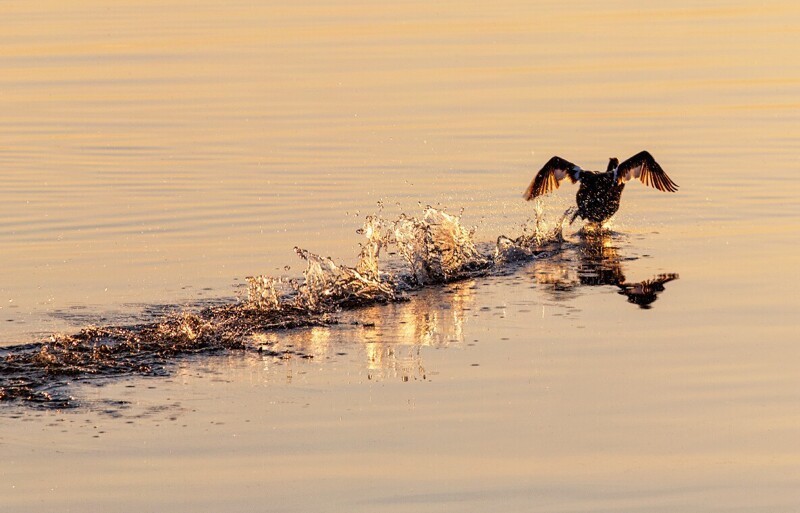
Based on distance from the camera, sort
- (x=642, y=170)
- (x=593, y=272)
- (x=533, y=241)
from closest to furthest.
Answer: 1. (x=593, y=272)
2. (x=533, y=241)
3. (x=642, y=170)

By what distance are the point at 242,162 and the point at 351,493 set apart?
1135 cm

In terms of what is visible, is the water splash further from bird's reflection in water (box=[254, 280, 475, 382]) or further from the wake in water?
bird's reflection in water (box=[254, 280, 475, 382])

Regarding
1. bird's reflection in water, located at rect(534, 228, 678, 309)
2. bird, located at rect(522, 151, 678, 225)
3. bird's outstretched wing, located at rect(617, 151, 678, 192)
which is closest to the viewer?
bird's reflection in water, located at rect(534, 228, 678, 309)

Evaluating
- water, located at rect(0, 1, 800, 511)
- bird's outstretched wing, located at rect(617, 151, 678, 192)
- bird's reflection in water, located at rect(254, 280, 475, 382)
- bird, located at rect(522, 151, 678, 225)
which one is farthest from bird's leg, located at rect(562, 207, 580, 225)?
bird's reflection in water, located at rect(254, 280, 475, 382)

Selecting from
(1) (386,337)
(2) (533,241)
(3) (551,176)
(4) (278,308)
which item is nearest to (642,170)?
(3) (551,176)

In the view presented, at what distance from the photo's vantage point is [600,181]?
16.2 metres

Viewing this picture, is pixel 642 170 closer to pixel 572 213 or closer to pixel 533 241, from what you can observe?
pixel 572 213

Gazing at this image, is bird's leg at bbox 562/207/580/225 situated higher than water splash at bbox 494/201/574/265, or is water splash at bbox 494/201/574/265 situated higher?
bird's leg at bbox 562/207/580/225

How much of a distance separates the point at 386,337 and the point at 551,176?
582cm

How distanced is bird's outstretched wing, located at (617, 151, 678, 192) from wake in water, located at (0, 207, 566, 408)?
1410mm

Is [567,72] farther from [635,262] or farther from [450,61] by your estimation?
[635,262]

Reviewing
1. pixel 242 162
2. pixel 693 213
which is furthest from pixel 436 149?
pixel 693 213

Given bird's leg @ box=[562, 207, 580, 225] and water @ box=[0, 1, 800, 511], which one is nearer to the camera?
water @ box=[0, 1, 800, 511]

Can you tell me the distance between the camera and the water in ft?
28.0
